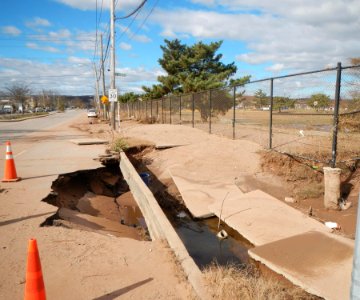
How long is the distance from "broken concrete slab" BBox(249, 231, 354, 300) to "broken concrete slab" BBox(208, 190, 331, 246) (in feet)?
1.35

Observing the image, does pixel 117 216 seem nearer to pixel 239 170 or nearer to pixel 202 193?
pixel 202 193

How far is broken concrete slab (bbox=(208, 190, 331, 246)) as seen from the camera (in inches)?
240

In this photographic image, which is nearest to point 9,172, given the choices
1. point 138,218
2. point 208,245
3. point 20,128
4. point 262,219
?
point 138,218

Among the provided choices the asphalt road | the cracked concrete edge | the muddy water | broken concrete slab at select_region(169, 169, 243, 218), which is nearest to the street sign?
the asphalt road

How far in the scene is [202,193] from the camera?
8.67 m

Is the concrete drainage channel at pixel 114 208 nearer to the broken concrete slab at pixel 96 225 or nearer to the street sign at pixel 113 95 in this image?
the broken concrete slab at pixel 96 225

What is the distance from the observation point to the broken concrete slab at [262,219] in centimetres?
611

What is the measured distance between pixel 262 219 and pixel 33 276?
472 cm

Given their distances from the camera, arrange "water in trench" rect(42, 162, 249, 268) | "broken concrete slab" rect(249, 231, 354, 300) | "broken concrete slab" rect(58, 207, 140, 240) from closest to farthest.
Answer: "broken concrete slab" rect(249, 231, 354, 300)
"water in trench" rect(42, 162, 249, 268)
"broken concrete slab" rect(58, 207, 140, 240)

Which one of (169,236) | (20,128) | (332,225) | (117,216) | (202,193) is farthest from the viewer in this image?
(20,128)

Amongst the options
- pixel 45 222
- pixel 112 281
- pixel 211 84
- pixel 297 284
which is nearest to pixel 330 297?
pixel 297 284

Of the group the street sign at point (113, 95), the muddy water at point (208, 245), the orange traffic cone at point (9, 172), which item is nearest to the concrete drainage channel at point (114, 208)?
the muddy water at point (208, 245)

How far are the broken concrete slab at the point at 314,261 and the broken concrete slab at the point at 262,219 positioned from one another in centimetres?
41

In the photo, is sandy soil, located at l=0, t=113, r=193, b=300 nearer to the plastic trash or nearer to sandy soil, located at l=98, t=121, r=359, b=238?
the plastic trash
